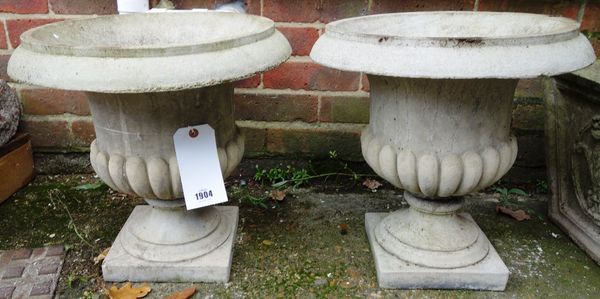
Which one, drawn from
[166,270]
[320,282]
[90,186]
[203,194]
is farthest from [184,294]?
[90,186]

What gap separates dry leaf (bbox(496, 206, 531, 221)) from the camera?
1.88 m

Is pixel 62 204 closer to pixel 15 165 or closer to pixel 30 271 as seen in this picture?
pixel 15 165

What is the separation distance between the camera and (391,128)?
1.43 meters

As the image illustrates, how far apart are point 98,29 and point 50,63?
0.48 meters

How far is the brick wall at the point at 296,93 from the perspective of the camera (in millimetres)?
1904

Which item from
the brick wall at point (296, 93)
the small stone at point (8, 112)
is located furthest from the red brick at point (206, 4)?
the small stone at point (8, 112)

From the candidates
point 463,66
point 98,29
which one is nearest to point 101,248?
point 98,29

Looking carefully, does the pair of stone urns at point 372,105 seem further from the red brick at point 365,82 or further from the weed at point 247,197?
the red brick at point 365,82

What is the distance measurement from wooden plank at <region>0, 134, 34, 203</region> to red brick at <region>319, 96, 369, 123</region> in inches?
49.4

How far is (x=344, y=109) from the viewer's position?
2059mm

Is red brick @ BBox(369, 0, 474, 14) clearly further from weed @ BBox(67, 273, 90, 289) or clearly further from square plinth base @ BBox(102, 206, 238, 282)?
weed @ BBox(67, 273, 90, 289)

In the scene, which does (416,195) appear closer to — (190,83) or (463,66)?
(463,66)

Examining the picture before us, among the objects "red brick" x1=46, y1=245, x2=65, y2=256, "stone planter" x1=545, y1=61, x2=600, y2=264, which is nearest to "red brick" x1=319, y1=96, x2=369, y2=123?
"stone planter" x1=545, y1=61, x2=600, y2=264

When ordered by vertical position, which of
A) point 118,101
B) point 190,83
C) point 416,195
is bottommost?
point 416,195
